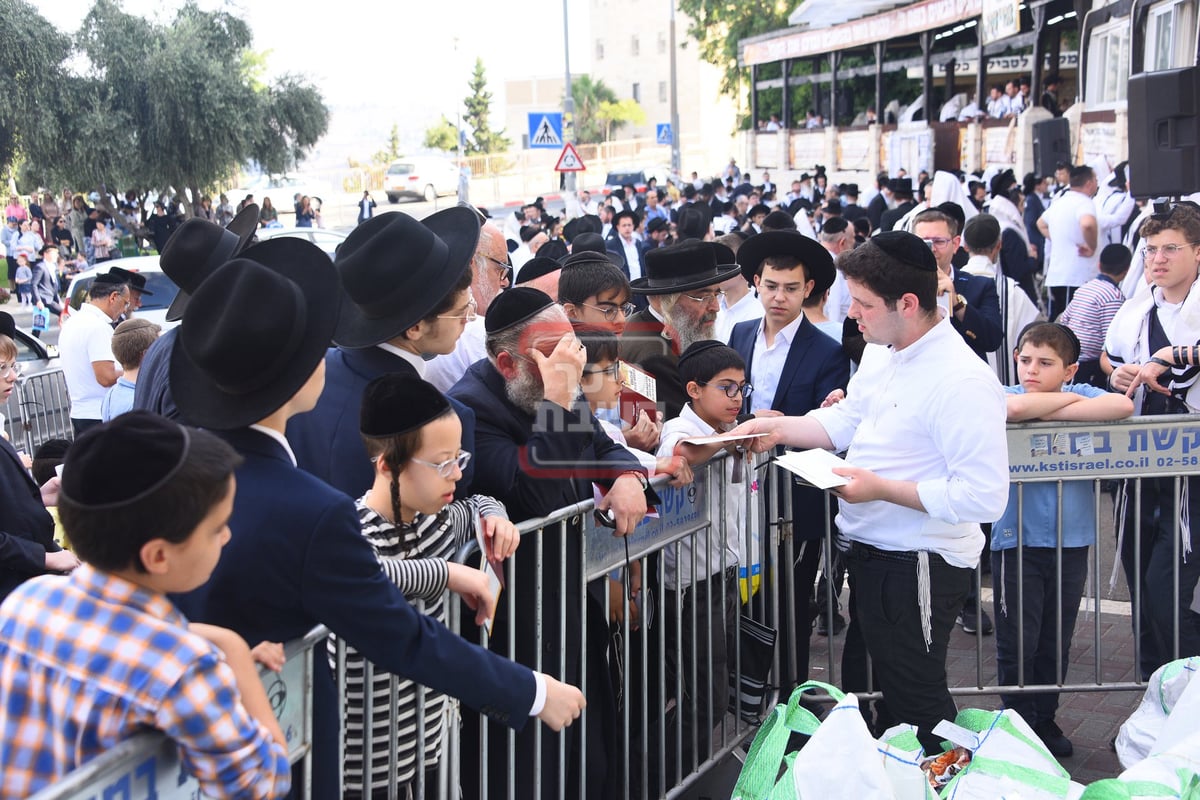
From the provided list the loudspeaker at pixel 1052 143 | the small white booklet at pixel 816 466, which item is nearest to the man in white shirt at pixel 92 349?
the small white booklet at pixel 816 466

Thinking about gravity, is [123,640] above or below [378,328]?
below

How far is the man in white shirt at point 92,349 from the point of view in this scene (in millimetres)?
7883

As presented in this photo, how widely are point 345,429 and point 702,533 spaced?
1.52 meters

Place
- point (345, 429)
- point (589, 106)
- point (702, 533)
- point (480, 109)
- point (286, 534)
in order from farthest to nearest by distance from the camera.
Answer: point (480, 109) → point (589, 106) → point (702, 533) → point (345, 429) → point (286, 534)

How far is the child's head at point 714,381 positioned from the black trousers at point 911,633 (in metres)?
0.75

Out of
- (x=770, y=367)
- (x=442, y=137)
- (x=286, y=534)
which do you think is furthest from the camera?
(x=442, y=137)

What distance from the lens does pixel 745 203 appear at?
807 inches

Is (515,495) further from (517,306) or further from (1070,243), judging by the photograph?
(1070,243)

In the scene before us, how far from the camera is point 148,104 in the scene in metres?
26.4

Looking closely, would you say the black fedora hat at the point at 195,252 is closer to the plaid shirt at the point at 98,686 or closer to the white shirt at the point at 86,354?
the plaid shirt at the point at 98,686

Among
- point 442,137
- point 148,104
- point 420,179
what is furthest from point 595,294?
point 442,137

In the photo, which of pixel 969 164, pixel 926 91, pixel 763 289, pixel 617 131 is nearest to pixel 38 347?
pixel 763 289

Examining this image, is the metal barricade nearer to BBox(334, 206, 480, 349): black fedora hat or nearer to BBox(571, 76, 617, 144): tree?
BBox(334, 206, 480, 349): black fedora hat

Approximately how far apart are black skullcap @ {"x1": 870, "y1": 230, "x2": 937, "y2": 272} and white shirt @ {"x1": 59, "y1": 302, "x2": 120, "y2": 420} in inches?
226
